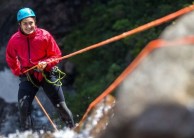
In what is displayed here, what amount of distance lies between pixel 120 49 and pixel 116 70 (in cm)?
113

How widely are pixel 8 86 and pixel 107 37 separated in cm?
368

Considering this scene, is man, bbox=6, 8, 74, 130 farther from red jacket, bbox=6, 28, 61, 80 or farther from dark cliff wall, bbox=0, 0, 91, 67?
dark cliff wall, bbox=0, 0, 91, 67

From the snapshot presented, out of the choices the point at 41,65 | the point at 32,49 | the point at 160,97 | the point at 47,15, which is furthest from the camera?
the point at 47,15

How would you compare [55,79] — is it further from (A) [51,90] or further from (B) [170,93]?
(B) [170,93]

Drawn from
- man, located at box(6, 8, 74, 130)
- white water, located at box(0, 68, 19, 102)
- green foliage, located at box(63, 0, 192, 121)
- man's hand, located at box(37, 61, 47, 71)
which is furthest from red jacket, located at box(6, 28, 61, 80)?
white water, located at box(0, 68, 19, 102)

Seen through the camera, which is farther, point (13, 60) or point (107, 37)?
point (107, 37)

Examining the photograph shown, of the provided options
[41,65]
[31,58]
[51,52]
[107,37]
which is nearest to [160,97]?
[41,65]

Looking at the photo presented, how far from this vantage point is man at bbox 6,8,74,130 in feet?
20.5

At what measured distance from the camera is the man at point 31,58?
245 inches

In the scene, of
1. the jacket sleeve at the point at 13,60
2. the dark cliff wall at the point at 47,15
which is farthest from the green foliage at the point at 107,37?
the jacket sleeve at the point at 13,60

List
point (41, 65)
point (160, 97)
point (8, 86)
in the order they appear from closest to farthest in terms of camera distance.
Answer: point (160, 97) < point (41, 65) < point (8, 86)

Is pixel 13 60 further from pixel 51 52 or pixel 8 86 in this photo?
pixel 8 86

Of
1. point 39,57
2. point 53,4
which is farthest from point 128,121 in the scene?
point 53,4

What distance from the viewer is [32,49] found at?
628cm
